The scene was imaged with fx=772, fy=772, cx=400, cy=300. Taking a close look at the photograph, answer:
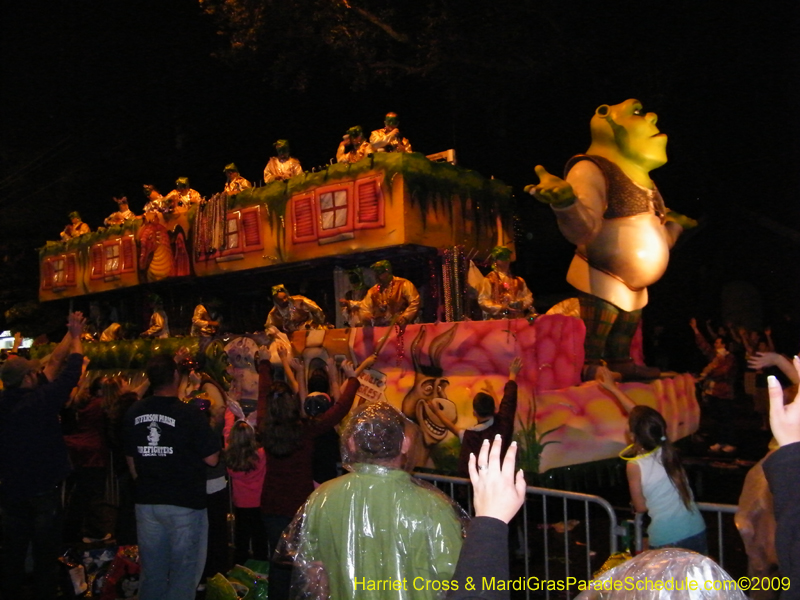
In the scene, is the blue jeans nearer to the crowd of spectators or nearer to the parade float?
the crowd of spectators

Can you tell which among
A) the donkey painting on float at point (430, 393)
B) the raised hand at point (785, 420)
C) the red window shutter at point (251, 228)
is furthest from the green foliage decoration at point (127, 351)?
the raised hand at point (785, 420)

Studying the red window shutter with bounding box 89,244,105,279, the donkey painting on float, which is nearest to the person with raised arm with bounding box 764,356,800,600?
the donkey painting on float

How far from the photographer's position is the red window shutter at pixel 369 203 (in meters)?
9.45

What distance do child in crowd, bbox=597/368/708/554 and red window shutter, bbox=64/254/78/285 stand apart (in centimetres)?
1432

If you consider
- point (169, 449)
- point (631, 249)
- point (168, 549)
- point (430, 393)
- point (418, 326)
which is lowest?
point (168, 549)

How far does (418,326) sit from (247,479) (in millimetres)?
3466

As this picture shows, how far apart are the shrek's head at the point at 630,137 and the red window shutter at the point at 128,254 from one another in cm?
902

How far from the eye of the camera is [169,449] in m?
4.32

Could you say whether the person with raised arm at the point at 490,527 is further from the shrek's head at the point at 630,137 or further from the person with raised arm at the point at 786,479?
the shrek's head at the point at 630,137

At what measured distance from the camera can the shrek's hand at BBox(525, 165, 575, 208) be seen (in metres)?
7.70

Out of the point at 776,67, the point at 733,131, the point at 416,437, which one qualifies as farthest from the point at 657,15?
the point at 416,437

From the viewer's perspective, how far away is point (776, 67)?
1155 centimetres

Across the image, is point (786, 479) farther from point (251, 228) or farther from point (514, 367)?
point (251, 228)

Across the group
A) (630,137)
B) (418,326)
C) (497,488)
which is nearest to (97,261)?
(418,326)
